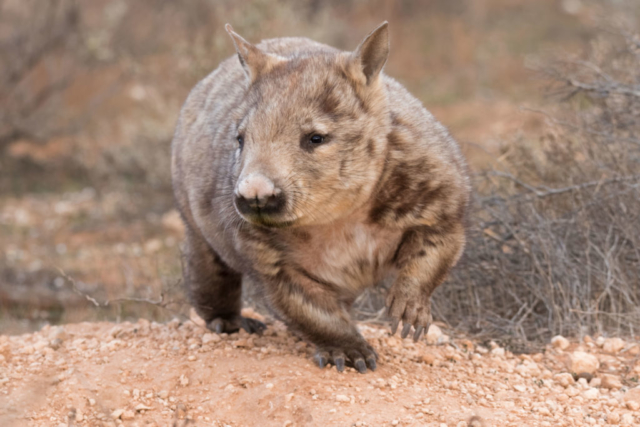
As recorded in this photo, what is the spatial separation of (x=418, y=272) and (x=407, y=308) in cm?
20

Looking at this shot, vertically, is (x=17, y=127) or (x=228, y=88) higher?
(x=228, y=88)

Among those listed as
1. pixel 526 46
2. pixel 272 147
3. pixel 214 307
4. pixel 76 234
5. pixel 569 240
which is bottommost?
pixel 76 234

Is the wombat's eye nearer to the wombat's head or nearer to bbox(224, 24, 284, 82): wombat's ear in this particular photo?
the wombat's head

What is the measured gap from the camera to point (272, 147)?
3525 mm

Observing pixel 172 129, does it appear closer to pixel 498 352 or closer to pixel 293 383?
pixel 498 352

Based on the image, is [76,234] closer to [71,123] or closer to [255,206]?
[71,123]

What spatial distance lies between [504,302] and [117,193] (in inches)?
341

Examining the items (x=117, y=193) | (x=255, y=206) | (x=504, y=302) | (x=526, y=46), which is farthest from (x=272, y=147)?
(x=526, y=46)

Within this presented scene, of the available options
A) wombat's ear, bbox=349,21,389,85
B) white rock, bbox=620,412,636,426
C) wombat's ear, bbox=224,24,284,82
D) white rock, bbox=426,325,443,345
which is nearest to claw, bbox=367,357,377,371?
white rock, bbox=426,325,443,345

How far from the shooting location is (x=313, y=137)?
359cm

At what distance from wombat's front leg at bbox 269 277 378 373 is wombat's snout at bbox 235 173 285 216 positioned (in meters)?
0.76

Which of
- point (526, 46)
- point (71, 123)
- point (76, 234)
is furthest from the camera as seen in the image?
point (526, 46)

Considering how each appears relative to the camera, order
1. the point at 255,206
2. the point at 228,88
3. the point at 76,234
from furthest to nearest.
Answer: the point at 76,234
the point at 228,88
the point at 255,206

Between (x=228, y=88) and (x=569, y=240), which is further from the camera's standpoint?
(x=569, y=240)
